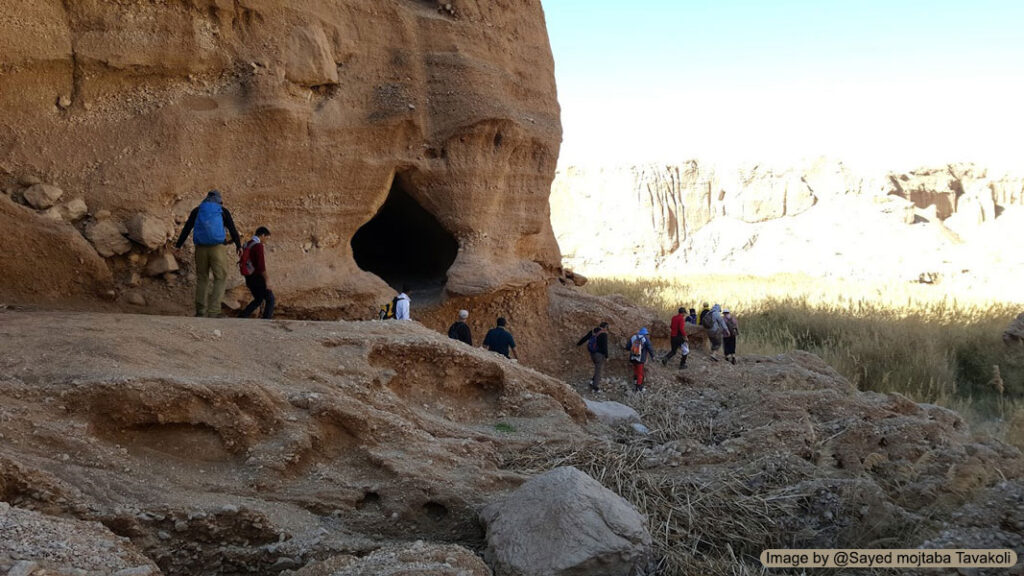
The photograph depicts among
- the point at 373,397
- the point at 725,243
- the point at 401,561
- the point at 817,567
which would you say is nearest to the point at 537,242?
the point at 373,397

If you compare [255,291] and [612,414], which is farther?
[612,414]

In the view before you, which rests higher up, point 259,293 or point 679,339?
point 259,293

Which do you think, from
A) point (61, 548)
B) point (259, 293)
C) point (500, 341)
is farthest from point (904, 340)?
point (61, 548)

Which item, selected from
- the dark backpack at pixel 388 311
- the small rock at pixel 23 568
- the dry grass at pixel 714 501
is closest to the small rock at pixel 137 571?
the small rock at pixel 23 568

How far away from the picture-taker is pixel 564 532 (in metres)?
4.04

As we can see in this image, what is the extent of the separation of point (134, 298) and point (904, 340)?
41.7 feet

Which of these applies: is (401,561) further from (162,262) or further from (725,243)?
(725,243)

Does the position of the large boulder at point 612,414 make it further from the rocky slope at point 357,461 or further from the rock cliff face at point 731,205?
the rock cliff face at point 731,205

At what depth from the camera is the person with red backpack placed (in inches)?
276

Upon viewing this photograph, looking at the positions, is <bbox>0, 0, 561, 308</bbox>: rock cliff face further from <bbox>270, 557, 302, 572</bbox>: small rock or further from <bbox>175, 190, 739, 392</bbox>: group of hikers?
<bbox>270, 557, 302, 572</bbox>: small rock

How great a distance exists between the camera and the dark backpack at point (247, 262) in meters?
7.02

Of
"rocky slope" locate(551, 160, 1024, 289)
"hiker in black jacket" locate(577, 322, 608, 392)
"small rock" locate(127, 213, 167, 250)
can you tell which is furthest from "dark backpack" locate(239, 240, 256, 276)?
"rocky slope" locate(551, 160, 1024, 289)

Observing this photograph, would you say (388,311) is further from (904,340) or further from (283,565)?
(904,340)

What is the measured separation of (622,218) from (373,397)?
39.3 m
